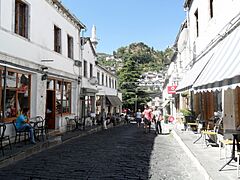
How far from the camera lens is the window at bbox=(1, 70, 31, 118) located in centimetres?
1202

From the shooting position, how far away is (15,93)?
12.8 metres

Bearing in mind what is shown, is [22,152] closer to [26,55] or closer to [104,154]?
[104,154]

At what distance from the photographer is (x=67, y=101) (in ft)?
65.0

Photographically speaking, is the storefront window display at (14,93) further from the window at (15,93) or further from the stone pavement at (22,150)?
the stone pavement at (22,150)

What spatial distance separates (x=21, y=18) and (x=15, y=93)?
3.34 metres

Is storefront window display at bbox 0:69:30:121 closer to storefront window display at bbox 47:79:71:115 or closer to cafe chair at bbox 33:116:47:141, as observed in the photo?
cafe chair at bbox 33:116:47:141

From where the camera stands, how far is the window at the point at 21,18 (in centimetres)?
1287

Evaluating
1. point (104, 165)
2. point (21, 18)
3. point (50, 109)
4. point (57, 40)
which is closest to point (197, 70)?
point (104, 165)

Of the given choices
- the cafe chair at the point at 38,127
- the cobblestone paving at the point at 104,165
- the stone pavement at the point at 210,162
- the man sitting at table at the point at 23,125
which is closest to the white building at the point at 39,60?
the cafe chair at the point at 38,127

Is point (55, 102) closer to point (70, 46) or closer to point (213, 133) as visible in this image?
point (70, 46)

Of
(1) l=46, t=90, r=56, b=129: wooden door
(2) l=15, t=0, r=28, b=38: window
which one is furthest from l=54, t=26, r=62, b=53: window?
A: (2) l=15, t=0, r=28, b=38: window

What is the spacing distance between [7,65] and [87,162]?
198 inches

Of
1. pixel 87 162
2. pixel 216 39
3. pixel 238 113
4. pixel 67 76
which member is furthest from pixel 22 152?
pixel 67 76

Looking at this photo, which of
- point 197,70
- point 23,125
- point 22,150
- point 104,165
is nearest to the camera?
point 104,165
